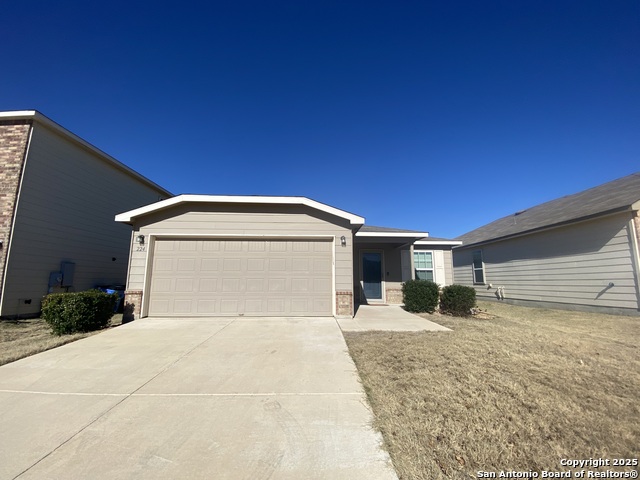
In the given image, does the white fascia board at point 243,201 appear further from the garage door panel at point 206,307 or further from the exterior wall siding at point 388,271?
the exterior wall siding at point 388,271

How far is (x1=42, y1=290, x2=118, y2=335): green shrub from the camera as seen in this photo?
653cm

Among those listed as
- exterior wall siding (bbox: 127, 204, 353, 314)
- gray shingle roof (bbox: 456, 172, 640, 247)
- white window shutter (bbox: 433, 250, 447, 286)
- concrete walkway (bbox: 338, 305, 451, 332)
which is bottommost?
concrete walkway (bbox: 338, 305, 451, 332)

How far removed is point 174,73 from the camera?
10305mm

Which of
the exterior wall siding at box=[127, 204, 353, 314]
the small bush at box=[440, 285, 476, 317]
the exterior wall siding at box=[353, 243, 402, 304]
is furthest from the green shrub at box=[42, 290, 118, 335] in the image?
the small bush at box=[440, 285, 476, 317]

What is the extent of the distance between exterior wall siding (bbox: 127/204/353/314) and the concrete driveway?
364 centimetres

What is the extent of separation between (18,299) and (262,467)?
10895mm

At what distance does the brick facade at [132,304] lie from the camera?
26.8 ft

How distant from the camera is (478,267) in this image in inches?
634

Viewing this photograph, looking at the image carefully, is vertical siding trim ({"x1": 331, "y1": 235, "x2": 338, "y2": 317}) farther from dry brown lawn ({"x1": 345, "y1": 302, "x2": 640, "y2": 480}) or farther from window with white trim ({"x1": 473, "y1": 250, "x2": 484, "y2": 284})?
window with white trim ({"x1": 473, "y1": 250, "x2": 484, "y2": 284})

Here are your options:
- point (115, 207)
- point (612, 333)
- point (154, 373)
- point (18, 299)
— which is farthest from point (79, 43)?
point (612, 333)

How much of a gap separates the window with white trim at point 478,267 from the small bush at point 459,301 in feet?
24.1

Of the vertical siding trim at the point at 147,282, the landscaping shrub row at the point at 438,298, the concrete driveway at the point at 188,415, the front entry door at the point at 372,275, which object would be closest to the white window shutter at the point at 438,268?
the front entry door at the point at 372,275

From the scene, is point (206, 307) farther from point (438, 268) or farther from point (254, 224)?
point (438, 268)

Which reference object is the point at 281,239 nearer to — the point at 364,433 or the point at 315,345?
the point at 315,345
